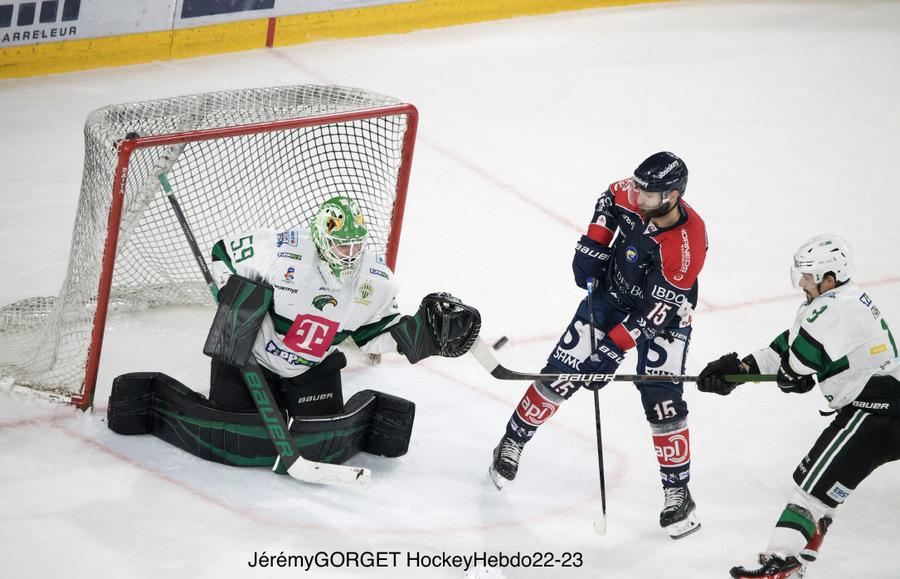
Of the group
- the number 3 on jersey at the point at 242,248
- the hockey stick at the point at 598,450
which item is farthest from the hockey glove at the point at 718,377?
the number 3 on jersey at the point at 242,248

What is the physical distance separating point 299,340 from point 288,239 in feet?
1.04

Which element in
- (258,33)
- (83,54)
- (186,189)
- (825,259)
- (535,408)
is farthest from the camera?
(258,33)

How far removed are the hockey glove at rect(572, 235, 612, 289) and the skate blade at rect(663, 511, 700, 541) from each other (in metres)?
0.83

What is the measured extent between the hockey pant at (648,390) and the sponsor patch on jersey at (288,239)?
35.6 inches

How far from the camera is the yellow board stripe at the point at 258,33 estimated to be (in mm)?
6898

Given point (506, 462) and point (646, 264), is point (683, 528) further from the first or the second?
point (646, 264)

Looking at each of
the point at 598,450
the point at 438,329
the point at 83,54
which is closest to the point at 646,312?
the point at 598,450

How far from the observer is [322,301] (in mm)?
4152

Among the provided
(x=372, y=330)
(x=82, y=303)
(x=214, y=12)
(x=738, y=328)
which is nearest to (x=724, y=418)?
(x=738, y=328)

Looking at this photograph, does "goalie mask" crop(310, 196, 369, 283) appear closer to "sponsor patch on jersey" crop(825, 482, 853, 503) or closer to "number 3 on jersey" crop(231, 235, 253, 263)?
"number 3 on jersey" crop(231, 235, 253, 263)

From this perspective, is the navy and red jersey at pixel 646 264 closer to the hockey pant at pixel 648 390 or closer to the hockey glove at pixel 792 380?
the hockey pant at pixel 648 390

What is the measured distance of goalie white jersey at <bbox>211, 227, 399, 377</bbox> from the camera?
4105mm

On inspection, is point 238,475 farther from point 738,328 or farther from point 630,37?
point 630,37

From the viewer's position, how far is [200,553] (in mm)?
3814
